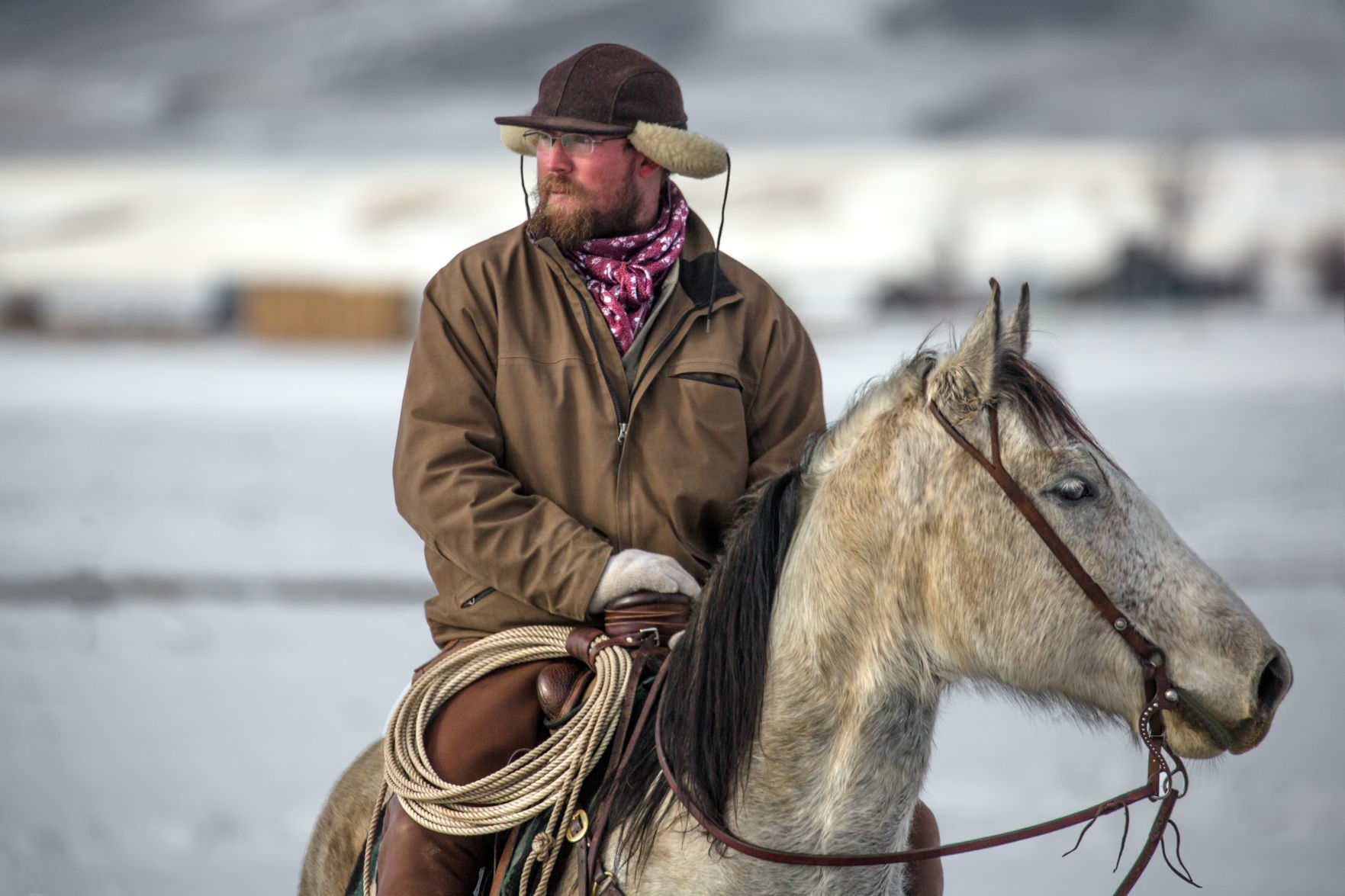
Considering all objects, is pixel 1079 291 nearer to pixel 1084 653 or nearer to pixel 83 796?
pixel 83 796

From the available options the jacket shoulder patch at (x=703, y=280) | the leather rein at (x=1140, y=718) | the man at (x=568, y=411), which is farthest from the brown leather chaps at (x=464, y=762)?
the jacket shoulder patch at (x=703, y=280)

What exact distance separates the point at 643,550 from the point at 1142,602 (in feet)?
2.23

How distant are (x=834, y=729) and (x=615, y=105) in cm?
96

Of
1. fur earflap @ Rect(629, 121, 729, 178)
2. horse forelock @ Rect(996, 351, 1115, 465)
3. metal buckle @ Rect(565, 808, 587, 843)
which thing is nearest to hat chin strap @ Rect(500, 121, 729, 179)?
fur earflap @ Rect(629, 121, 729, 178)

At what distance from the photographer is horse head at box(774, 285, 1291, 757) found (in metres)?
1.20

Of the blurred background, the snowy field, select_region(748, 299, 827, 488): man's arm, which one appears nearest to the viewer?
select_region(748, 299, 827, 488): man's arm

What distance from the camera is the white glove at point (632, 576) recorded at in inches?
61.2

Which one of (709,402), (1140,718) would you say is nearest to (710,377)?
(709,402)

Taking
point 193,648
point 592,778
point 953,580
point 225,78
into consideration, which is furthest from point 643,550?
point 225,78

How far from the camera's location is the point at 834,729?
1346 mm

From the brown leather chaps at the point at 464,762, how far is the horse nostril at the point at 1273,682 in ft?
3.02

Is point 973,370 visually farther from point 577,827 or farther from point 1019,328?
point 577,827

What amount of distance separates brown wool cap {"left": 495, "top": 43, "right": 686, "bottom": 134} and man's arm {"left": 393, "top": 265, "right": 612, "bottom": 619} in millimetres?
283

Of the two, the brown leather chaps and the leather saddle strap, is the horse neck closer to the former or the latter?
the leather saddle strap
